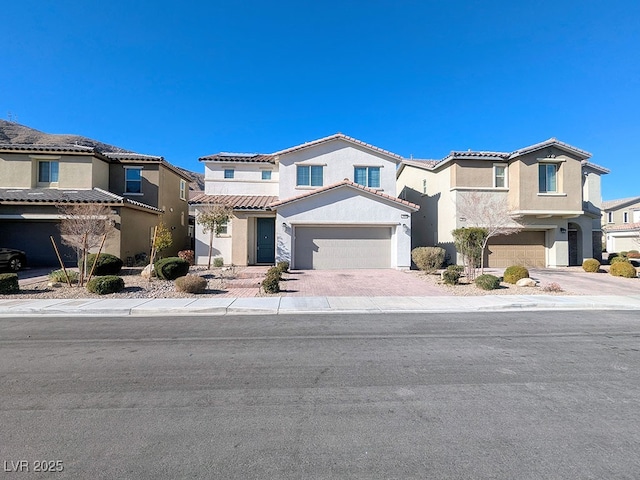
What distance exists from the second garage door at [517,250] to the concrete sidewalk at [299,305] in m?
9.15

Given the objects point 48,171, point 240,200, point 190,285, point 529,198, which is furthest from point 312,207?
point 48,171

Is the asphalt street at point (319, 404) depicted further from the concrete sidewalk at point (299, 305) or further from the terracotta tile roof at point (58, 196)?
the terracotta tile roof at point (58, 196)

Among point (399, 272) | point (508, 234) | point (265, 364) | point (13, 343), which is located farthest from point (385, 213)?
point (13, 343)

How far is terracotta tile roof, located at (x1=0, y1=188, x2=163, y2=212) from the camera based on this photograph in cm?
1750

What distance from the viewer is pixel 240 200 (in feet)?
66.3

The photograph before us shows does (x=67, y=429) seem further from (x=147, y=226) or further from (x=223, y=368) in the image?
(x=147, y=226)

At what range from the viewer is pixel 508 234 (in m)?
20.2

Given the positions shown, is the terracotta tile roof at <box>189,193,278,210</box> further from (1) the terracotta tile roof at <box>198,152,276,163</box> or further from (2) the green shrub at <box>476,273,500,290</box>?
(2) the green shrub at <box>476,273,500,290</box>

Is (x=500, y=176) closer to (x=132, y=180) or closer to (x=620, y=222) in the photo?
(x=132, y=180)

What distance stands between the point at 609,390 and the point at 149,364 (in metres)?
6.85

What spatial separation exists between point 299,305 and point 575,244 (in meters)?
21.9

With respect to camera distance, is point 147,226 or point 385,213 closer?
point 385,213

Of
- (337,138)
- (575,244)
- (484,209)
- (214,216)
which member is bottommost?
(575,244)

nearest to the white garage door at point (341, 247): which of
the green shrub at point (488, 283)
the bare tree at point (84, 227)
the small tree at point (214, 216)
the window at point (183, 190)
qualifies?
the small tree at point (214, 216)
